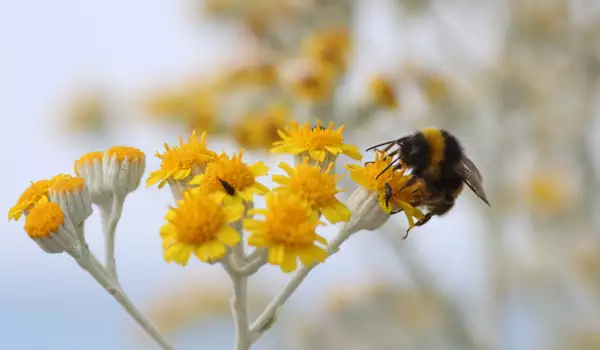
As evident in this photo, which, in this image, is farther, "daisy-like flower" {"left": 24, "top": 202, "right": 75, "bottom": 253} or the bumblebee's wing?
the bumblebee's wing

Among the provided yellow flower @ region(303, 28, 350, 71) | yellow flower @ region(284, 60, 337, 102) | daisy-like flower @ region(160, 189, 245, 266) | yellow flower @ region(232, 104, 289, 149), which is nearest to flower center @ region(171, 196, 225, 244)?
daisy-like flower @ region(160, 189, 245, 266)

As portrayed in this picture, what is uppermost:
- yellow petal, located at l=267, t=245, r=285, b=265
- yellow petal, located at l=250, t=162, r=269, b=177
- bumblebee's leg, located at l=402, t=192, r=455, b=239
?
yellow petal, located at l=250, t=162, r=269, b=177

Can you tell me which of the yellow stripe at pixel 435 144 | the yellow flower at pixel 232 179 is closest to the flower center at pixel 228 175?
the yellow flower at pixel 232 179

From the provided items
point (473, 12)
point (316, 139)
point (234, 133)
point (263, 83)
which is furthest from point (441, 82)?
point (316, 139)

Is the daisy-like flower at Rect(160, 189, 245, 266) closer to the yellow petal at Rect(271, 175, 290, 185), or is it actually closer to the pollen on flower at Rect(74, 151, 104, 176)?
the yellow petal at Rect(271, 175, 290, 185)

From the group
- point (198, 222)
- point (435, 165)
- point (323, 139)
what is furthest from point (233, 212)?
point (435, 165)

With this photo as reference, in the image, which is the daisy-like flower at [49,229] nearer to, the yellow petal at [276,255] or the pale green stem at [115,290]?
the pale green stem at [115,290]

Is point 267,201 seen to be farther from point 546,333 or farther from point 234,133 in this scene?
point 546,333
